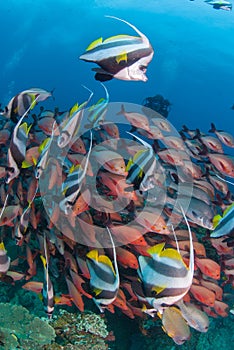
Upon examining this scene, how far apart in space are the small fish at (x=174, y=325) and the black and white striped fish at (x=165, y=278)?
75 centimetres

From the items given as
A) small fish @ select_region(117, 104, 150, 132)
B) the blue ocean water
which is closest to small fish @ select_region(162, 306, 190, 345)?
small fish @ select_region(117, 104, 150, 132)

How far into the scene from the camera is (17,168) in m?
3.19

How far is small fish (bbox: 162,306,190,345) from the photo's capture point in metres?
3.16

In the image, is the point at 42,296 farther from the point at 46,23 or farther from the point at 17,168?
the point at 46,23

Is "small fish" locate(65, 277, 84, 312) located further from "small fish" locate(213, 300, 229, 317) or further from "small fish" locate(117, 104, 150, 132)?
"small fish" locate(117, 104, 150, 132)

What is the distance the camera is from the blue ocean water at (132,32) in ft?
91.3

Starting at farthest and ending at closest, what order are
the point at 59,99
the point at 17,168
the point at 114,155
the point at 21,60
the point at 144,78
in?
the point at 21,60
the point at 59,99
the point at 114,155
the point at 17,168
the point at 144,78

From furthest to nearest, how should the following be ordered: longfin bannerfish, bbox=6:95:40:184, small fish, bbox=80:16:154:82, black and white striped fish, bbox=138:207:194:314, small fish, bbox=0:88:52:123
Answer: small fish, bbox=0:88:52:123 < longfin bannerfish, bbox=6:95:40:184 < small fish, bbox=80:16:154:82 < black and white striped fish, bbox=138:207:194:314

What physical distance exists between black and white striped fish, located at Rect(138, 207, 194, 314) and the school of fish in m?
0.31

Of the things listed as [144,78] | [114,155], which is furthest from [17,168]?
[144,78]

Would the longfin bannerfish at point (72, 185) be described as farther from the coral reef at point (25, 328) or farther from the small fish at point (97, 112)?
the coral reef at point (25, 328)

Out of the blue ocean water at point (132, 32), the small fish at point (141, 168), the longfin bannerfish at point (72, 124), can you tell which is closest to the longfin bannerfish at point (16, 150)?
the longfin bannerfish at point (72, 124)

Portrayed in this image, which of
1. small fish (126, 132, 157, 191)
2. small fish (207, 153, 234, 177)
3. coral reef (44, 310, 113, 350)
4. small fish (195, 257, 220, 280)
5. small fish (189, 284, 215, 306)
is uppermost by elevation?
small fish (126, 132, 157, 191)

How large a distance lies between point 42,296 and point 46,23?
104ft
